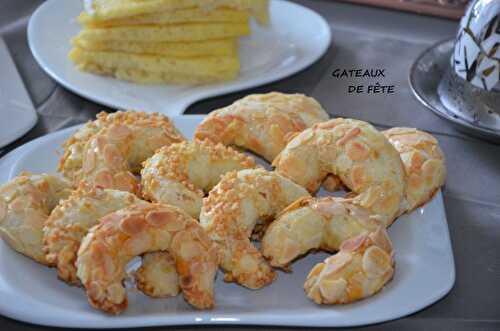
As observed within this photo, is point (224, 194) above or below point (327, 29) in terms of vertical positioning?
above

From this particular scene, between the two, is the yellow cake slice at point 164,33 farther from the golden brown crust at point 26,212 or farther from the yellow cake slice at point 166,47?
the golden brown crust at point 26,212

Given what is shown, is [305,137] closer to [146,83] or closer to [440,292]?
[440,292]

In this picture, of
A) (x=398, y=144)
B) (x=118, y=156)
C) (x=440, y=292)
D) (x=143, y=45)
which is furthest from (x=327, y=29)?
(x=440, y=292)

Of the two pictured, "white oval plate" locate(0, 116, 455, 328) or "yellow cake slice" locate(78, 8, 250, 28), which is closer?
"white oval plate" locate(0, 116, 455, 328)

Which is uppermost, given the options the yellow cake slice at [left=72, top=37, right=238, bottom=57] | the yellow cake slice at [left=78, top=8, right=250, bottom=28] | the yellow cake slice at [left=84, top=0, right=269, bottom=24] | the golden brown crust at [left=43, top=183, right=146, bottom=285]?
the golden brown crust at [left=43, top=183, right=146, bottom=285]

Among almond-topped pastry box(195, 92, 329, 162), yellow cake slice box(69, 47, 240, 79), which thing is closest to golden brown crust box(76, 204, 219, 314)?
almond-topped pastry box(195, 92, 329, 162)

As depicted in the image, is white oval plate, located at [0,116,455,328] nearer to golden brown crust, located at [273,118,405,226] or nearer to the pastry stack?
golden brown crust, located at [273,118,405,226]

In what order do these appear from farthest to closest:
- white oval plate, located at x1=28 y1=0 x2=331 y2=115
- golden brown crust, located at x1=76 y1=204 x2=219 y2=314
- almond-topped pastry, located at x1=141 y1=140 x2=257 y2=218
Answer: white oval plate, located at x1=28 y1=0 x2=331 y2=115, almond-topped pastry, located at x1=141 y1=140 x2=257 y2=218, golden brown crust, located at x1=76 y1=204 x2=219 y2=314
